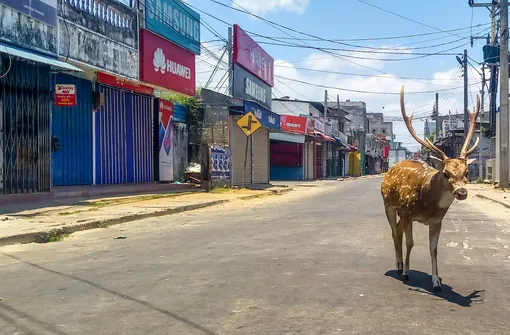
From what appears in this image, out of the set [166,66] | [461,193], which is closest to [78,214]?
A: [461,193]

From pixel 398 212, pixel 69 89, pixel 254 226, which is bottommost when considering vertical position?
pixel 254 226

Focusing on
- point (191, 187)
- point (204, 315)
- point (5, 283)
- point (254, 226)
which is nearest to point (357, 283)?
point (204, 315)

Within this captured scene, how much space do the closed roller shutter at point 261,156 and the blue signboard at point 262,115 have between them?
2.49 ft

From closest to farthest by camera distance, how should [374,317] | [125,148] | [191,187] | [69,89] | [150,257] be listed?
[374,317] < [150,257] < [69,89] < [125,148] < [191,187]

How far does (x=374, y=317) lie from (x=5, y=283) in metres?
3.96

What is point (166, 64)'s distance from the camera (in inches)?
793

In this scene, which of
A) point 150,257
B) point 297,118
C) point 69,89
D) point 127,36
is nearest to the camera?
point 150,257

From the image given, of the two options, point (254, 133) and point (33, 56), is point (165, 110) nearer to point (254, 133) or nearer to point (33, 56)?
point (254, 133)

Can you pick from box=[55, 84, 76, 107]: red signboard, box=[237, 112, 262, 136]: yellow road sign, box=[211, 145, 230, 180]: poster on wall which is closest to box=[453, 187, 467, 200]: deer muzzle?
box=[55, 84, 76, 107]: red signboard

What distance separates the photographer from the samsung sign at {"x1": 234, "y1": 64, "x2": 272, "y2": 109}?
27953 mm

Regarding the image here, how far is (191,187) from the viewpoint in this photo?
22.4 meters

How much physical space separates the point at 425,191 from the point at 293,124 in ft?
115

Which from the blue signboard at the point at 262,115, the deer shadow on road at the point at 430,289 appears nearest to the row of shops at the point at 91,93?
the blue signboard at the point at 262,115

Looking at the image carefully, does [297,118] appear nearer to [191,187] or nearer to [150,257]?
[191,187]
